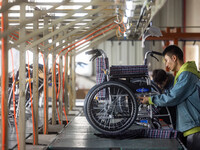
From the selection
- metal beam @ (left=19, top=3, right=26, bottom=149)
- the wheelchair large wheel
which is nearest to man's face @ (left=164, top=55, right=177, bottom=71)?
the wheelchair large wheel

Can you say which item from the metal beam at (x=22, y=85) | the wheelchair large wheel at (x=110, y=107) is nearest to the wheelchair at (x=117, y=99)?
the wheelchair large wheel at (x=110, y=107)

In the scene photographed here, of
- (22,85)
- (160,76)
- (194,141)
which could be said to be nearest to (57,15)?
(160,76)

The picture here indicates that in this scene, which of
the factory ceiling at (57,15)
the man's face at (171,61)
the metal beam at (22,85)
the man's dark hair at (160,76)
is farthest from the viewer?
the man's dark hair at (160,76)

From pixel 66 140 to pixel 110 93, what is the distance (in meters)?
0.72

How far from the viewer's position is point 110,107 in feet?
10.1

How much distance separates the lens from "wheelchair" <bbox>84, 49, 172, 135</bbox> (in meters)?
2.84

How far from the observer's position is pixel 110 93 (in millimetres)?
2990

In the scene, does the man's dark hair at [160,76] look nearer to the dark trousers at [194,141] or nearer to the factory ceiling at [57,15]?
the factory ceiling at [57,15]

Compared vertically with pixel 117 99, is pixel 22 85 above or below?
above

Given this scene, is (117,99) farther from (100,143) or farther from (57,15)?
(57,15)

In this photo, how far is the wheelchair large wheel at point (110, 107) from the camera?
2.82 meters

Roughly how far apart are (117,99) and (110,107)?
0.37 ft

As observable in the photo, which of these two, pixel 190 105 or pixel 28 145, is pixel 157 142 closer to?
pixel 190 105

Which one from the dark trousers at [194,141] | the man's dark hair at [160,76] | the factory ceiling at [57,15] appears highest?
the factory ceiling at [57,15]
